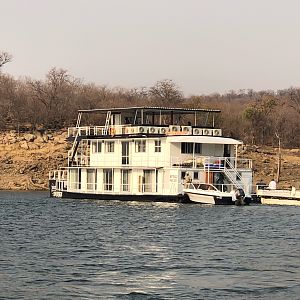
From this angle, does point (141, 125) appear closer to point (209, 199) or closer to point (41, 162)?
point (209, 199)

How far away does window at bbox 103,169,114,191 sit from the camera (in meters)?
76.6

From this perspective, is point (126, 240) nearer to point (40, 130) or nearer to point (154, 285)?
point (154, 285)

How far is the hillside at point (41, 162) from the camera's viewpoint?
10094 cm

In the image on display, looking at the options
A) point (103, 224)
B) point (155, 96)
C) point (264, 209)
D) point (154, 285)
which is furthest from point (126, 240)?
point (155, 96)

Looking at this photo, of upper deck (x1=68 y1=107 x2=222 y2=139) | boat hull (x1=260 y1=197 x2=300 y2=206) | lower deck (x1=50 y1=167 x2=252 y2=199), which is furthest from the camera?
upper deck (x1=68 y1=107 x2=222 y2=139)

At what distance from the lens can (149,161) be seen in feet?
242

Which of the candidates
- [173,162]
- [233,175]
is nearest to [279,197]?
[233,175]

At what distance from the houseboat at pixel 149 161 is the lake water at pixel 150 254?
308 inches

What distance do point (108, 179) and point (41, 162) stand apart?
90.3 feet

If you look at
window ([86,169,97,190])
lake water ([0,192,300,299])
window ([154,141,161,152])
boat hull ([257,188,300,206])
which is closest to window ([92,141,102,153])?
window ([86,169,97,190])

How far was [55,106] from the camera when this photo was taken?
124 meters

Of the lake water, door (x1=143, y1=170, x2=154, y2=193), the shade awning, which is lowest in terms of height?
the lake water

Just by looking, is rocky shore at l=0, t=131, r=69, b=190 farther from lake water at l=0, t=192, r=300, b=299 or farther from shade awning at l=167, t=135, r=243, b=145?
lake water at l=0, t=192, r=300, b=299

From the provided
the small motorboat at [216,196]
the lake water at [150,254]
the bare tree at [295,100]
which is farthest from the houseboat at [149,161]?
the bare tree at [295,100]
